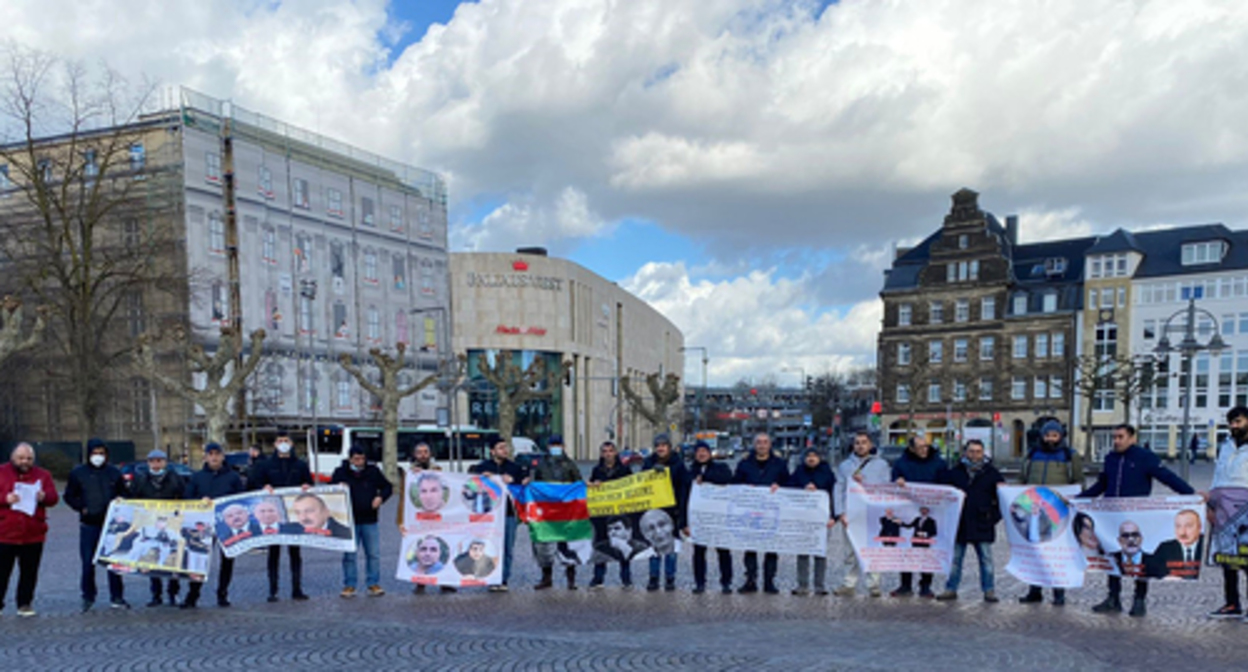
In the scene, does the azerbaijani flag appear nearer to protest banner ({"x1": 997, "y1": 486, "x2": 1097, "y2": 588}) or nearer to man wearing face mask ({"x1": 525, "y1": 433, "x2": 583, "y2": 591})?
man wearing face mask ({"x1": 525, "y1": 433, "x2": 583, "y2": 591})

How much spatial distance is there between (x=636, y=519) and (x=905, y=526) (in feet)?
10.7

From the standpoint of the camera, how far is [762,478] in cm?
1326

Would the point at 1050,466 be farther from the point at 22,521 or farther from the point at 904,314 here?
the point at 904,314

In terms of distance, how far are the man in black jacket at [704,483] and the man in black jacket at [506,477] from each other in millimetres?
2188

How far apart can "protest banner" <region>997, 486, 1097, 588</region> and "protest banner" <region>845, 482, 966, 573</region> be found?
610mm

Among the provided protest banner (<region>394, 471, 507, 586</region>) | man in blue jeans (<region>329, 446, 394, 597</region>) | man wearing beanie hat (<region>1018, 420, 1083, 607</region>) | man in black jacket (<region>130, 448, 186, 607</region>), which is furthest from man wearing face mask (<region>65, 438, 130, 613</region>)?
man wearing beanie hat (<region>1018, 420, 1083, 607</region>)

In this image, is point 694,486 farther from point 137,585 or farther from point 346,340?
point 346,340

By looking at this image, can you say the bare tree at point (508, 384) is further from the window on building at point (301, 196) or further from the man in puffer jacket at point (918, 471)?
the man in puffer jacket at point (918, 471)

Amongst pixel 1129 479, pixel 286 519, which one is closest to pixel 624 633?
pixel 286 519

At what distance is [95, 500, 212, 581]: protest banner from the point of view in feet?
39.9

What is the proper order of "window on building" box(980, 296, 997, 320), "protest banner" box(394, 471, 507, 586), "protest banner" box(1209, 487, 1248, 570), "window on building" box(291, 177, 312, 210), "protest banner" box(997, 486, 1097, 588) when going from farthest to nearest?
1. "window on building" box(980, 296, 997, 320)
2. "window on building" box(291, 177, 312, 210)
3. "protest banner" box(394, 471, 507, 586)
4. "protest banner" box(997, 486, 1097, 588)
5. "protest banner" box(1209, 487, 1248, 570)

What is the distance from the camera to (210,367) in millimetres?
32781

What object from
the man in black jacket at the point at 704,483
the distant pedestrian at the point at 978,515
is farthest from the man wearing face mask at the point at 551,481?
the distant pedestrian at the point at 978,515

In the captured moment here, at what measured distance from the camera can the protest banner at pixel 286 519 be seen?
12617mm
